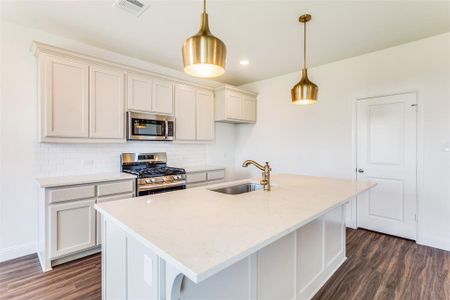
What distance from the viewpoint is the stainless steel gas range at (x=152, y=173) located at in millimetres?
3029

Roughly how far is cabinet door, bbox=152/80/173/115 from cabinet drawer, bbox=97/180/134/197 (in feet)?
3.91

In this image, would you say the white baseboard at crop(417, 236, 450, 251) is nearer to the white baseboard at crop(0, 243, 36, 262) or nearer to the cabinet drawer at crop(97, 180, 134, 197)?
the cabinet drawer at crop(97, 180, 134, 197)

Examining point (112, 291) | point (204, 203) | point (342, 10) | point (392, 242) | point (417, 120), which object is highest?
point (342, 10)

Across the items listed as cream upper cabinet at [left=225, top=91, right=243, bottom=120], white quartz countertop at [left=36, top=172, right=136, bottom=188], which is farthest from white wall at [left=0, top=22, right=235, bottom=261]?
cream upper cabinet at [left=225, top=91, right=243, bottom=120]

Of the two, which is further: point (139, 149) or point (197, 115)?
point (197, 115)

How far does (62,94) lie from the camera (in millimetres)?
2650

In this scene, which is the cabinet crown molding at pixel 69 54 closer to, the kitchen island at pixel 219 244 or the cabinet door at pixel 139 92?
the cabinet door at pixel 139 92

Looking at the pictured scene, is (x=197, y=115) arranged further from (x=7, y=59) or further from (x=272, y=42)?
(x=7, y=59)

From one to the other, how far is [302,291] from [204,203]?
1.07m

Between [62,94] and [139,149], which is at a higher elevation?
[62,94]

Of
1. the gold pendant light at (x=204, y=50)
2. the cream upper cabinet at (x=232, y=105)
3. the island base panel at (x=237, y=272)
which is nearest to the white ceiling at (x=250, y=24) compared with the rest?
the cream upper cabinet at (x=232, y=105)

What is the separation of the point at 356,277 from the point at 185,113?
10.5 feet

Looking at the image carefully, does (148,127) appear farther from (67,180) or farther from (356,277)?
(356,277)

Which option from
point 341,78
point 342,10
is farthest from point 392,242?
point 342,10
